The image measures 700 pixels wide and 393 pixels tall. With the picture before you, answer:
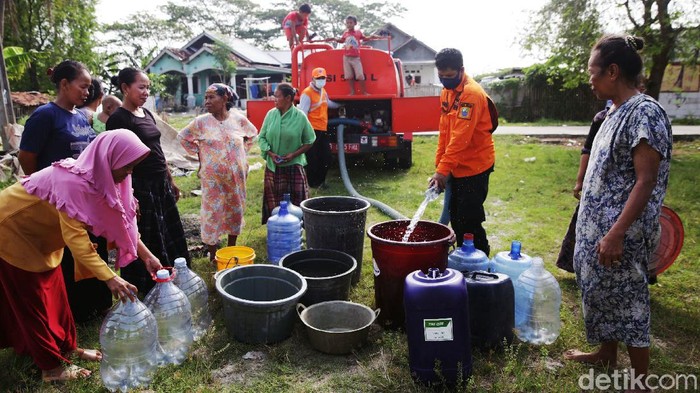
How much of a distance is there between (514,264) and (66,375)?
3060mm

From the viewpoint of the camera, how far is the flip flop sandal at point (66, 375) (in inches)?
109

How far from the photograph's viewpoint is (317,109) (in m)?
7.32

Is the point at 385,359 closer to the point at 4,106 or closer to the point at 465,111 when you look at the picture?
the point at 465,111

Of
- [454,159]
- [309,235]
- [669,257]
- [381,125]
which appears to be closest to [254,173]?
[381,125]

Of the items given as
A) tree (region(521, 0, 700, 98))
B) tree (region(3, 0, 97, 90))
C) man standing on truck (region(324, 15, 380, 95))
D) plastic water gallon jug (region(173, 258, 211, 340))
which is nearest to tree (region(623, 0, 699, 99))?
tree (region(521, 0, 700, 98))

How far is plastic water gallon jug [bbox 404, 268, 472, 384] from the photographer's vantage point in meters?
2.56

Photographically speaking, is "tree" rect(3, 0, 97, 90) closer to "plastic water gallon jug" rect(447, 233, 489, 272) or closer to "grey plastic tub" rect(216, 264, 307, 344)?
"grey plastic tub" rect(216, 264, 307, 344)

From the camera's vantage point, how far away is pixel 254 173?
897 cm

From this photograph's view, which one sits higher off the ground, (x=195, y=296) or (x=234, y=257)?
(x=234, y=257)

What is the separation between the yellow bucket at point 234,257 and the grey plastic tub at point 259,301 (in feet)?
1.46

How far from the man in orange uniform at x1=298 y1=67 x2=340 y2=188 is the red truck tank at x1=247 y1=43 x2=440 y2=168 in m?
0.68

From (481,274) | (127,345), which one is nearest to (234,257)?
(127,345)

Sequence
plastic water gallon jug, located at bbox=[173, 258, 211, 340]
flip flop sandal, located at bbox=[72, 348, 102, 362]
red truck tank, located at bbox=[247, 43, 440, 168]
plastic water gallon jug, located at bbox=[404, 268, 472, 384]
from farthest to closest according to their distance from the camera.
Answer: red truck tank, located at bbox=[247, 43, 440, 168] → plastic water gallon jug, located at bbox=[173, 258, 211, 340] → flip flop sandal, located at bbox=[72, 348, 102, 362] → plastic water gallon jug, located at bbox=[404, 268, 472, 384]

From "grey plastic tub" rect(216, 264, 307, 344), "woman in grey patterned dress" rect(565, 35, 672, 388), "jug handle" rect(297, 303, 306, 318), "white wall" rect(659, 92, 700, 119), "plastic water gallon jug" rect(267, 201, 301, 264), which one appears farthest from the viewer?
"white wall" rect(659, 92, 700, 119)
